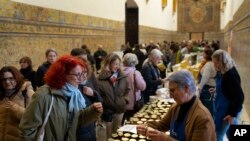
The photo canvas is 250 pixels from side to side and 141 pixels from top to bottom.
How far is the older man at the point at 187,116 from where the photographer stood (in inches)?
87.3

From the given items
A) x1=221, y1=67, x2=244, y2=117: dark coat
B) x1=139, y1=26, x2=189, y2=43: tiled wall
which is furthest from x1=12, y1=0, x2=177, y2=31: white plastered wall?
x1=221, y1=67, x2=244, y2=117: dark coat

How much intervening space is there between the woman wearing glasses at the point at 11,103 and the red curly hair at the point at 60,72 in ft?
1.84

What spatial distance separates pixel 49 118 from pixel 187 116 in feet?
3.76

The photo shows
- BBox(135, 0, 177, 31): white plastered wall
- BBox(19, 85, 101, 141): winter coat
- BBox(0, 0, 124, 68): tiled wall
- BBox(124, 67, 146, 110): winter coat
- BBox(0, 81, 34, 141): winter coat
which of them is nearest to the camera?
BBox(19, 85, 101, 141): winter coat

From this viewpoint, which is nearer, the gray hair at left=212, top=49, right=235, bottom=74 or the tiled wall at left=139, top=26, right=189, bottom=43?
the gray hair at left=212, top=49, right=235, bottom=74

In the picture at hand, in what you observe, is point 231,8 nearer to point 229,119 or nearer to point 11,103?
point 229,119

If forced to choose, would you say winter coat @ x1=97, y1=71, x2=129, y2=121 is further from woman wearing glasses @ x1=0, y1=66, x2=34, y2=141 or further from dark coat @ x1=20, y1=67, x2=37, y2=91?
dark coat @ x1=20, y1=67, x2=37, y2=91

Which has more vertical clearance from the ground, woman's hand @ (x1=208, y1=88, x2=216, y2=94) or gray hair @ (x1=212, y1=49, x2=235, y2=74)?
gray hair @ (x1=212, y1=49, x2=235, y2=74)

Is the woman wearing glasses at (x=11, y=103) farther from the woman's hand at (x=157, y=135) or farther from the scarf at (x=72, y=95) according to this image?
the woman's hand at (x=157, y=135)

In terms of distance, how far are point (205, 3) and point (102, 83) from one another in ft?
85.0

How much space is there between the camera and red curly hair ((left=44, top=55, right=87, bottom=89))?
2.58 metres

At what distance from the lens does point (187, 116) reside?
2322mm

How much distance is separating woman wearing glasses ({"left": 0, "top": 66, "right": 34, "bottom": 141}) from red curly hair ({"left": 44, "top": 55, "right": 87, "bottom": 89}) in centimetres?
56

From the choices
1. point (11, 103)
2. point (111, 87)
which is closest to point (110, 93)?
point (111, 87)
